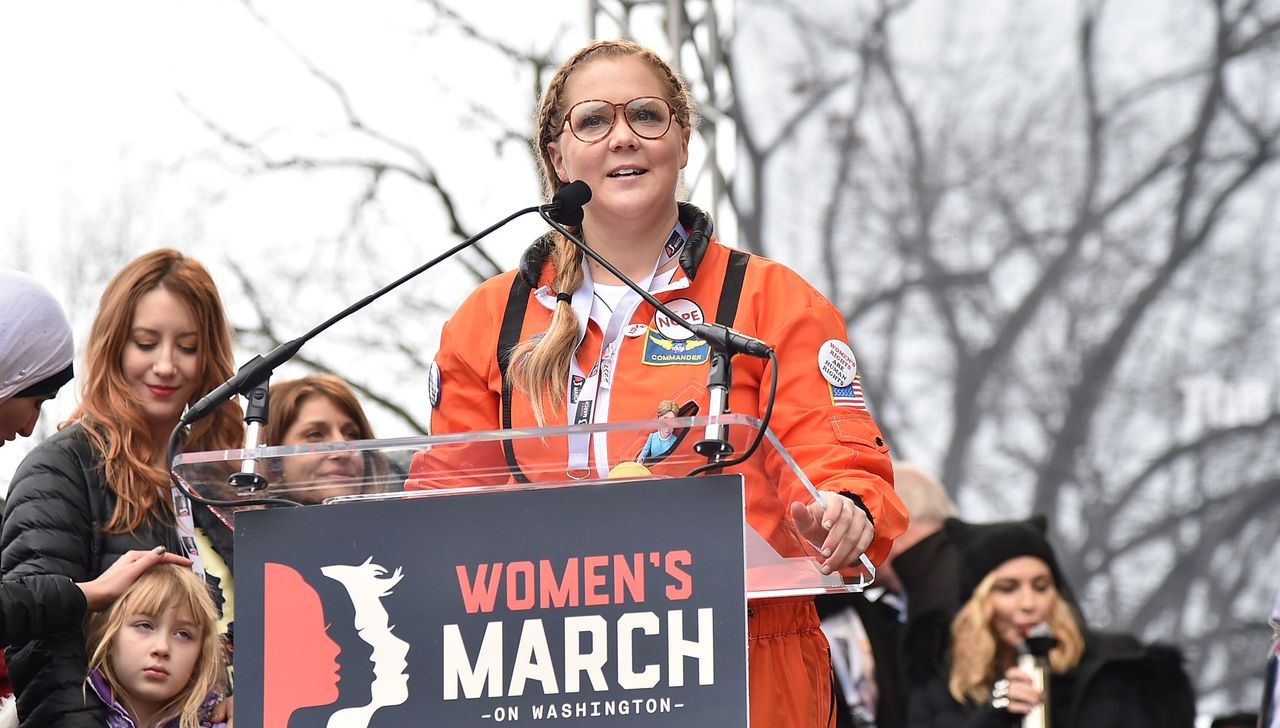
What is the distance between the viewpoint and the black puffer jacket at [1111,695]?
553cm

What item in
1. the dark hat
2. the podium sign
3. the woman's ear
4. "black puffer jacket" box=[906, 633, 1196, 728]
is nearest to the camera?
the podium sign

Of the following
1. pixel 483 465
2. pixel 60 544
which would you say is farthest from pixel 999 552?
pixel 483 465

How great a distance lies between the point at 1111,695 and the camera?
5.59 metres

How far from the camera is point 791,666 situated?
8.61 feet

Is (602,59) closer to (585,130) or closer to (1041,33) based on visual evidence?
(585,130)

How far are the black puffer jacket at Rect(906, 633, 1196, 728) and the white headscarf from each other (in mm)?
3228

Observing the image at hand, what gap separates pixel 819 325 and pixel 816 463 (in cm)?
29

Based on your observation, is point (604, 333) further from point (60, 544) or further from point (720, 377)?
point (60, 544)

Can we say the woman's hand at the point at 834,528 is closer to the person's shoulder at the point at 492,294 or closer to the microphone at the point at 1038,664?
the person's shoulder at the point at 492,294

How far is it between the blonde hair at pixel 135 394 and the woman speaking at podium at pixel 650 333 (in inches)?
43.5

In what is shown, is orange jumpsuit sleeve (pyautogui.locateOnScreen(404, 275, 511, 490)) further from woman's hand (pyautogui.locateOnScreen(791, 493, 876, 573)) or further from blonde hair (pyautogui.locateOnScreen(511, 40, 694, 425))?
woman's hand (pyautogui.locateOnScreen(791, 493, 876, 573))

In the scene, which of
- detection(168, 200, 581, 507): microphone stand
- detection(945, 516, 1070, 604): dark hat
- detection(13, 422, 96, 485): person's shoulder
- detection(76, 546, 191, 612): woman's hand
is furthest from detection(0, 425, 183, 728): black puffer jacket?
detection(945, 516, 1070, 604): dark hat

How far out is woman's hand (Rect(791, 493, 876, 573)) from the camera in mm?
2361

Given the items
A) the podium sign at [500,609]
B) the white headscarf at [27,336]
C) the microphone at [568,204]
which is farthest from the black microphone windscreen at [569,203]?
the white headscarf at [27,336]
